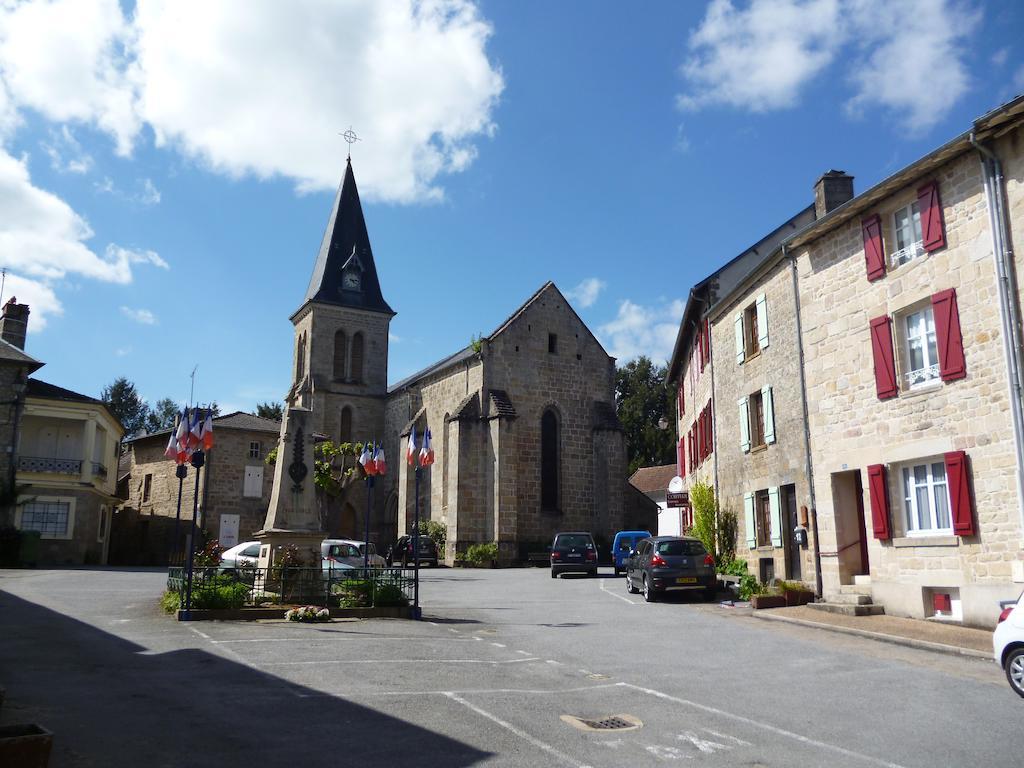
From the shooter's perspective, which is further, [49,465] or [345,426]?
[345,426]

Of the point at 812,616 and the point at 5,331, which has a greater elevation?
the point at 5,331

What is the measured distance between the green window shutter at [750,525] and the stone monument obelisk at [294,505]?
9.61 m

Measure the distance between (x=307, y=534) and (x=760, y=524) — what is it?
10.0 meters

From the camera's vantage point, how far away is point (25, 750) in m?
4.25

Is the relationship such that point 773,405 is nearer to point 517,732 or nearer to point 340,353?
point 517,732

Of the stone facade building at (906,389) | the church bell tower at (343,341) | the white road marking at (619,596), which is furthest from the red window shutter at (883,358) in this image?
the church bell tower at (343,341)

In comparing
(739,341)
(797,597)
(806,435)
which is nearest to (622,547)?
(739,341)

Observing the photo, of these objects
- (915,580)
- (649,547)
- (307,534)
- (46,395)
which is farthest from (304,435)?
(46,395)

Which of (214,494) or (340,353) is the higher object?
(340,353)

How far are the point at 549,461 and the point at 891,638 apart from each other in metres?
25.0

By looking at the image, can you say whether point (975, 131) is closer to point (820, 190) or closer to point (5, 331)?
point (820, 190)

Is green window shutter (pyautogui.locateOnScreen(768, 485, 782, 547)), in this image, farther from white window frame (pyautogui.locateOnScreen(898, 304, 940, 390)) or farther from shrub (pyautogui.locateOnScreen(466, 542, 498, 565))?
shrub (pyautogui.locateOnScreen(466, 542, 498, 565))

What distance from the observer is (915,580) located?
13469 mm

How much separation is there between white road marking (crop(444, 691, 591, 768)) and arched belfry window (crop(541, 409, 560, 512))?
27904mm
